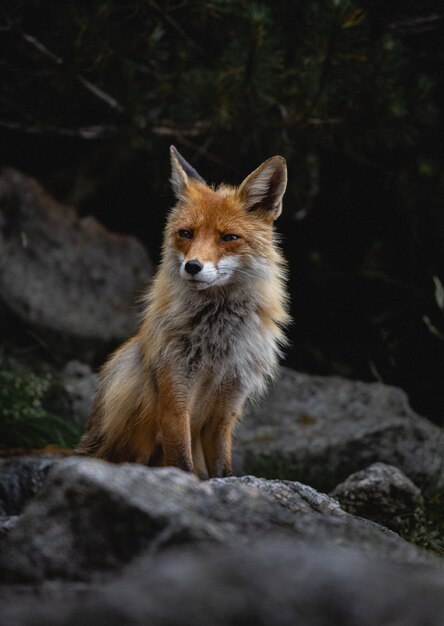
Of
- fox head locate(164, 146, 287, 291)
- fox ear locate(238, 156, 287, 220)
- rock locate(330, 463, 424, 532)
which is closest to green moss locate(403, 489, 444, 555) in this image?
rock locate(330, 463, 424, 532)

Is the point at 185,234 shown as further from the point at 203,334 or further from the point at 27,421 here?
the point at 27,421

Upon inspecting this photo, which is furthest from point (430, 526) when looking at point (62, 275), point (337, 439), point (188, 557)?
point (62, 275)

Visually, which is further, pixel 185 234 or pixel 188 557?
pixel 185 234

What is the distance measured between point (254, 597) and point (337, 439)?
4.39 m

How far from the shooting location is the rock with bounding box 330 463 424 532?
14.4ft

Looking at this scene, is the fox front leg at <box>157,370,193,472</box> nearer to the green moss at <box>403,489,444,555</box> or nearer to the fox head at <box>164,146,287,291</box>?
the fox head at <box>164,146,287,291</box>

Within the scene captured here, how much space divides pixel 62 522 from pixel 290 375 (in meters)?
5.17

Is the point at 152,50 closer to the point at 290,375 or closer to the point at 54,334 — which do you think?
the point at 54,334

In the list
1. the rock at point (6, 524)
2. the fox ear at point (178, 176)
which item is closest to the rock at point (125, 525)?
the rock at point (6, 524)

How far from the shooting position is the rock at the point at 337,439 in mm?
5648

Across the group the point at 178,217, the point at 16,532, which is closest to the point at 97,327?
the point at 178,217

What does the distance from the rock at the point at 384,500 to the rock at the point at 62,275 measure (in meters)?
3.10

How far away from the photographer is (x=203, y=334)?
3.89 metres

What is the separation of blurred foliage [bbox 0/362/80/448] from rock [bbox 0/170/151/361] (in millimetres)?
1023
